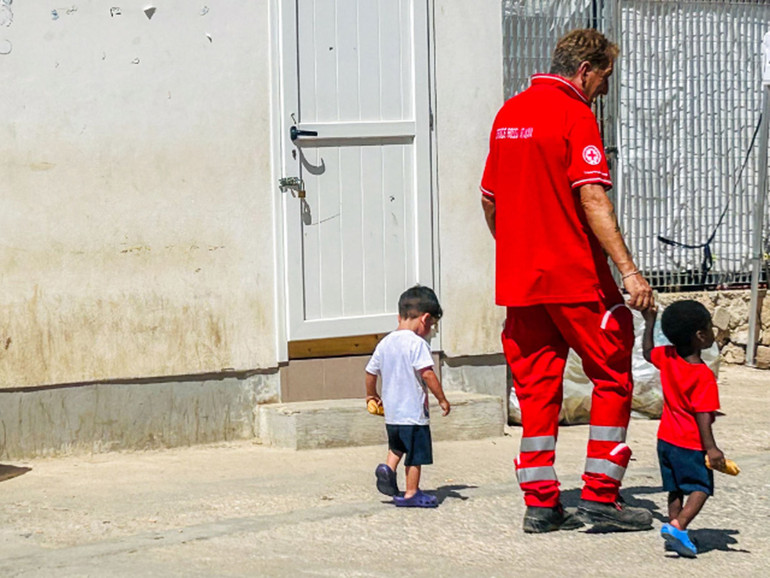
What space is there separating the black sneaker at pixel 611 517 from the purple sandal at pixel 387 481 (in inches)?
35.7

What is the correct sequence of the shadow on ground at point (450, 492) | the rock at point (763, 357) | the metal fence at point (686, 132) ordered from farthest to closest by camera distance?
the rock at point (763, 357) < the metal fence at point (686, 132) < the shadow on ground at point (450, 492)

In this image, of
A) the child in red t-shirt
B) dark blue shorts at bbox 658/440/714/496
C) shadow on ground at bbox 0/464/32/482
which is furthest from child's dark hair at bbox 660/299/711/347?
shadow on ground at bbox 0/464/32/482

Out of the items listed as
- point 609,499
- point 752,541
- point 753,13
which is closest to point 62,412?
point 609,499

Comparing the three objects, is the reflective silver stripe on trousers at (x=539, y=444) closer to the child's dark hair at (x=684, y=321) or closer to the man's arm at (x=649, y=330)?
the man's arm at (x=649, y=330)

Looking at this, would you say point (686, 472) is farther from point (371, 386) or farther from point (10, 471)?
point (10, 471)

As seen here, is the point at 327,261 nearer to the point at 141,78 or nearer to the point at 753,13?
the point at 141,78

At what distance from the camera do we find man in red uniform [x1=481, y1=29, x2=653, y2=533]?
565 cm

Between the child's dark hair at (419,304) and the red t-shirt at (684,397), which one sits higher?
the child's dark hair at (419,304)

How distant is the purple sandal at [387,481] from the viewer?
629cm

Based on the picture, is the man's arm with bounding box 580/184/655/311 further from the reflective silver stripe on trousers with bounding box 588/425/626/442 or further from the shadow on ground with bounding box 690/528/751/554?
the shadow on ground with bounding box 690/528/751/554

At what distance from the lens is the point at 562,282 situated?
18.6 feet

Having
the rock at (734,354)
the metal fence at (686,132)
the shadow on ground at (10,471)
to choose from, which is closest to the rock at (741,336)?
the rock at (734,354)

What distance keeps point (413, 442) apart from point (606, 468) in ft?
3.08

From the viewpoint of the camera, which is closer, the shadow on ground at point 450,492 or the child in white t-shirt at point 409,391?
the child in white t-shirt at point 409,391
